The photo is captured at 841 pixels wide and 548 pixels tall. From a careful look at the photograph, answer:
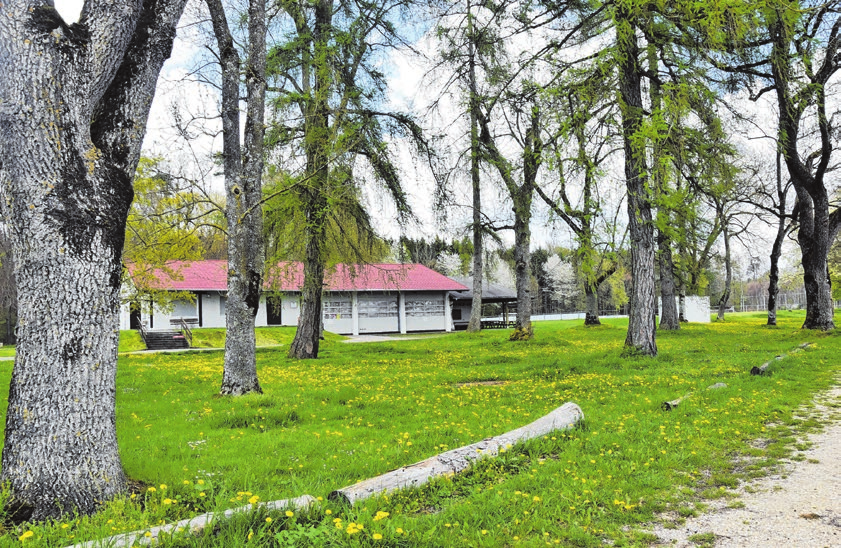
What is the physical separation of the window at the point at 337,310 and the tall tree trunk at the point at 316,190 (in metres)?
17.9

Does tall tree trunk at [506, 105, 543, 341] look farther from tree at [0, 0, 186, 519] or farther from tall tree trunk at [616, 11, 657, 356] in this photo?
tree at [0, 0, 186, 519]

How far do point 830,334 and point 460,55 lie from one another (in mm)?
16128

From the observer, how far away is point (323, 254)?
15203mm

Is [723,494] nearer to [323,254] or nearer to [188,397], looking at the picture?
[188,397]

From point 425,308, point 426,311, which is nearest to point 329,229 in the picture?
point 425,308

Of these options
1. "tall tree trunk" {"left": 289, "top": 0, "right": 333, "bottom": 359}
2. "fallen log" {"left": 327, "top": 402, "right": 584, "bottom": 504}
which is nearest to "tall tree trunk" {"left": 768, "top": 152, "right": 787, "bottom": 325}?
"tall tree trunk" {"left": 289, "top": 0, "right": 333, "bottom": 359}

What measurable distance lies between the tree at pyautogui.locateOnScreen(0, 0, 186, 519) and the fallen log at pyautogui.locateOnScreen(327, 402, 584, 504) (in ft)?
5.91

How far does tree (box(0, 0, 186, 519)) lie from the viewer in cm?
355

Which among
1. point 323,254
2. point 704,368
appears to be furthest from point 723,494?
point 323,254

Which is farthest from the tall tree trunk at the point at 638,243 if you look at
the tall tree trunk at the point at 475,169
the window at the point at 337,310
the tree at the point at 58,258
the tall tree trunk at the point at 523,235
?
the window at the point at 337,310

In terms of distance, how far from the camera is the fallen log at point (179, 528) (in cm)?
287

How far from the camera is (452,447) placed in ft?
18.9

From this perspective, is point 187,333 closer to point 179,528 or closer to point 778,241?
point 179,528

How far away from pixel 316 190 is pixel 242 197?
4384 millimetres
